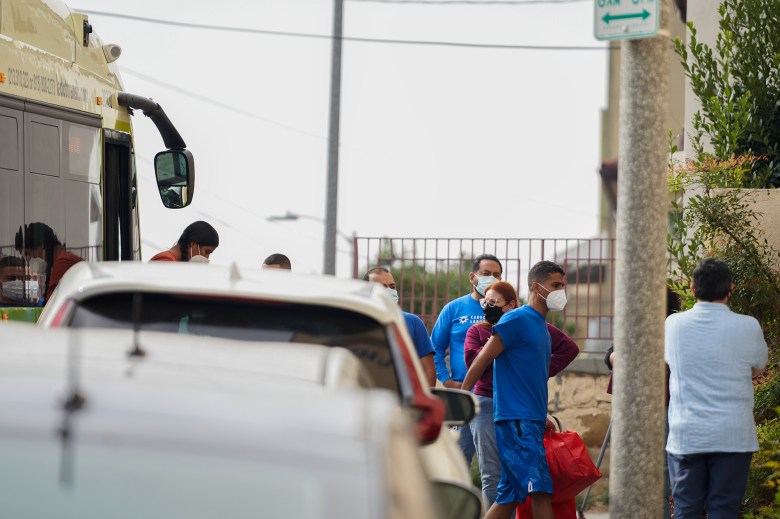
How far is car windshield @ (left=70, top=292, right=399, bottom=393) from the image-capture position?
449 cm

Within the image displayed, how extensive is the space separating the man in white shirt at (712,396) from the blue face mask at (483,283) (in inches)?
121

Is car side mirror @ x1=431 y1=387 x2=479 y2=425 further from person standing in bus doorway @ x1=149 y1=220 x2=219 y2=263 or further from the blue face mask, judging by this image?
the blue face mask

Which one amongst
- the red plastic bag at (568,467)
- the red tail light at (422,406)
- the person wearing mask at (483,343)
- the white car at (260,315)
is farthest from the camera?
the person wearing mask at (483,343)

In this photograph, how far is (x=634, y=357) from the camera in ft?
19.6

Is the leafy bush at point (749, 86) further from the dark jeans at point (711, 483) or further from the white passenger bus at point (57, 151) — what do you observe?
the white passenger bus at point (57, 151)

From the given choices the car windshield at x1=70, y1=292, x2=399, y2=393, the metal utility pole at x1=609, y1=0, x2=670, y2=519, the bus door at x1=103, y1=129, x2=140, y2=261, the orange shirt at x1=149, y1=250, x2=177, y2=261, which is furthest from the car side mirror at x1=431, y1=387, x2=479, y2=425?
the bus door at x1=103, y1=129, x2=140, y2=261

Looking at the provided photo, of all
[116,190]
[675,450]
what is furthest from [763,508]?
[116,190]

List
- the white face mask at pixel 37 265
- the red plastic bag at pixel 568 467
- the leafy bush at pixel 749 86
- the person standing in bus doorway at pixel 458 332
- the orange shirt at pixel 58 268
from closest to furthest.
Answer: the red plastic bag at pixel 568 467, the white face mask at pixel 37 265, the orange shirt at pixel 58 268, the leafy bush at pixel 749 86, the person standing in bus doorway at pixel 458 332

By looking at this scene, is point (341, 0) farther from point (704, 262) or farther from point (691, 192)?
point (704, 262)

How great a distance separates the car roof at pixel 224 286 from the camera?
175 inches

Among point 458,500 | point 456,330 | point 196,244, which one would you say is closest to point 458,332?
point 456,330

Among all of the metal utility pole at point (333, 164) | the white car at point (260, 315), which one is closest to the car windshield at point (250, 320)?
the white car at point (260, 315)

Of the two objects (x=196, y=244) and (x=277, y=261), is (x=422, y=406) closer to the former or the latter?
(x=277, y=261)

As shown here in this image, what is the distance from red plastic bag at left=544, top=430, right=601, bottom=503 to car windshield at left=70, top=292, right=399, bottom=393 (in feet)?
11.9
